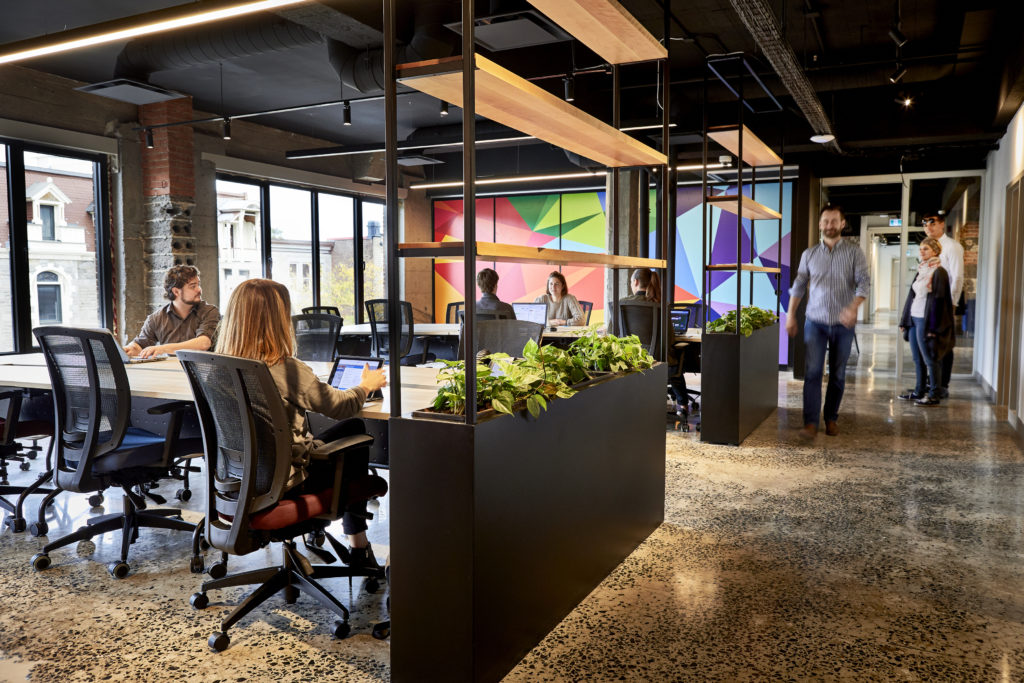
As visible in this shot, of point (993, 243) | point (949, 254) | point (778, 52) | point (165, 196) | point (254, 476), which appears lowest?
point (254, 476)

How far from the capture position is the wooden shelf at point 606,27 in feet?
9.26

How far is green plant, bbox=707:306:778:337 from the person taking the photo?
5.70m

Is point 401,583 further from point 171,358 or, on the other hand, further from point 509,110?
point 171,358

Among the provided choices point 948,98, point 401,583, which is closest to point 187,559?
point 401,583

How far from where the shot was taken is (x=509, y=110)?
2.74 meters

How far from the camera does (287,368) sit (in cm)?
262

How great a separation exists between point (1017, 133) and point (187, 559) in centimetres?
713

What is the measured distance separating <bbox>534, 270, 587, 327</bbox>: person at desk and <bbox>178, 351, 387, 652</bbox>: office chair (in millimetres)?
5231

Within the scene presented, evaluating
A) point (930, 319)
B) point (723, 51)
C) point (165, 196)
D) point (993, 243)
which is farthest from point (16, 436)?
point (993, 243)

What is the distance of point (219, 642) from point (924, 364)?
23.6ft

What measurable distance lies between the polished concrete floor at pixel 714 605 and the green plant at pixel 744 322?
146 cm

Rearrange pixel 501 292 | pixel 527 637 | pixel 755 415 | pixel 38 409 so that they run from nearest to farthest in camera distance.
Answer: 1. pixel 527 637
2. pixel 38 409
3. pixel 755 415
4. pixel 501 292

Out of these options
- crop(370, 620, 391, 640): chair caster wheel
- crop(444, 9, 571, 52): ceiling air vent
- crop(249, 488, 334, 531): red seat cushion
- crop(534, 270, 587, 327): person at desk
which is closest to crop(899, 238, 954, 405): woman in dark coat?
crop(534, 270, 587, 327): person at desk

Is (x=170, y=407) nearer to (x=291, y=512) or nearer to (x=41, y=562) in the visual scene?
(x=41, y=562)
